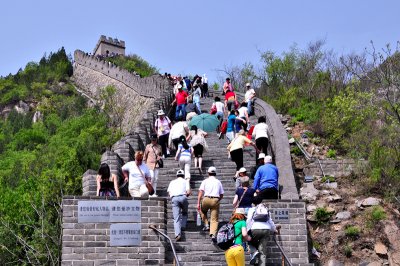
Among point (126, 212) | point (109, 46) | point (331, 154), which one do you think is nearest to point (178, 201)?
point (126, 212)

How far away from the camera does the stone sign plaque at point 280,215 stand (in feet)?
49.1

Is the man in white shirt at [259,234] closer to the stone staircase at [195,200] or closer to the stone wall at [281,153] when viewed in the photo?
the stone staircase at [195,200]

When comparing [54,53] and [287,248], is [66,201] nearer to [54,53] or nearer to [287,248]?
[287,248]

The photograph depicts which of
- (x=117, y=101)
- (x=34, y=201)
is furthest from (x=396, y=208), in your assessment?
(x=117, y=101)

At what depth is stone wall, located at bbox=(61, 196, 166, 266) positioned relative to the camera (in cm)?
1388

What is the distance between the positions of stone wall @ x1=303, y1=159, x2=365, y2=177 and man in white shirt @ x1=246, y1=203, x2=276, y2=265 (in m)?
8.10

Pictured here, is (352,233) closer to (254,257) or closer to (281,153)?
(281,153)

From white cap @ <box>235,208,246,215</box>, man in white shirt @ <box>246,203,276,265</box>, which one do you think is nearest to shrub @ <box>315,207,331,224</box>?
white cap @ <box>235,208,246,215</box>

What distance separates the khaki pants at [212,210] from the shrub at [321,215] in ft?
13.5

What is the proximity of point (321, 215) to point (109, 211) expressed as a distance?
6.20m

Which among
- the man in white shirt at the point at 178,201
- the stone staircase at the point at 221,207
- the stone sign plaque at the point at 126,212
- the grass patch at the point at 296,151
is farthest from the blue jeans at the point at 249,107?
the stone sign plaque at the point at 126,212

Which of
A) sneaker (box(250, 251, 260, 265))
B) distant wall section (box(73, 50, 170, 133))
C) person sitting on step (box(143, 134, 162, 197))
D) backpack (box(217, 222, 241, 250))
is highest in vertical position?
distant wall section (box(73, 50, 170, 133))

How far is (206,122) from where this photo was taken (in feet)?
78.8

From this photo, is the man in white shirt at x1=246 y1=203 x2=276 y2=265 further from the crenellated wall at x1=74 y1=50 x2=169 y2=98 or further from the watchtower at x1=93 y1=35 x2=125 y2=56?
the watchtower at x1=93 y1=35 x2=125 y2=56
